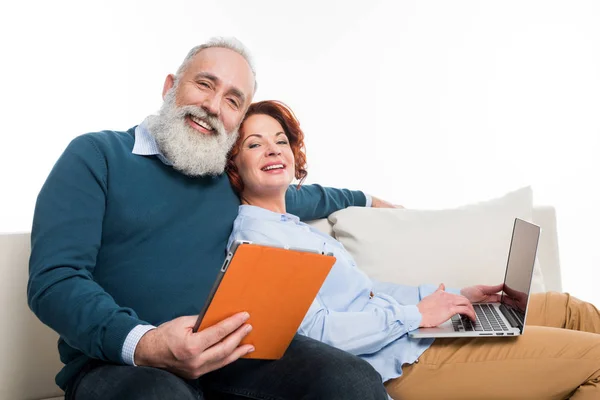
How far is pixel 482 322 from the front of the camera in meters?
1.70

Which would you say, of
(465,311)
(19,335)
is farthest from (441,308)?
(19,335)

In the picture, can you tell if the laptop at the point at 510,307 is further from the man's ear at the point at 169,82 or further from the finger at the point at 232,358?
the man's ear at the point at 169,82

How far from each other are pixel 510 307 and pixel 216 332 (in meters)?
1.05

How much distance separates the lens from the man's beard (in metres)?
1.66

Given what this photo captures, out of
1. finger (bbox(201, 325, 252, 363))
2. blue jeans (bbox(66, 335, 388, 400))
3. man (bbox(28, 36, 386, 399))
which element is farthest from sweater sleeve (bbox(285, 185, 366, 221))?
finger (bbox(201, 325, 252, 363))

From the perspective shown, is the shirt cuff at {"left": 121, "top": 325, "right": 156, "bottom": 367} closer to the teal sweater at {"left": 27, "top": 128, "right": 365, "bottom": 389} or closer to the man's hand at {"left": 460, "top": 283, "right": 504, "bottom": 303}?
the teal sweater at {"left": 27, "top": 128, "right": 365, "bottom": 389}

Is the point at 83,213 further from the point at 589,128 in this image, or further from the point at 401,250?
the point at 589,128

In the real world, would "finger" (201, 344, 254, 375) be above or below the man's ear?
below

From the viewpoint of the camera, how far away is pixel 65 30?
289 cm

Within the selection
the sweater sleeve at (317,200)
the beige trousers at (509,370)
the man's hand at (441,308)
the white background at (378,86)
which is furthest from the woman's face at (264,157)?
Answer: the white background at (378,86)

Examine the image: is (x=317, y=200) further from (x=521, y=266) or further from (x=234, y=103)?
(x=521, y=266)

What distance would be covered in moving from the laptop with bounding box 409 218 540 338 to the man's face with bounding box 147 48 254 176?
746 mm

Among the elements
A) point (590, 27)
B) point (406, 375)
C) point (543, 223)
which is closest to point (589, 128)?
point (590, 27)

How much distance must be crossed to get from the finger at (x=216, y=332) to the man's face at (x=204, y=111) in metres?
0.60
